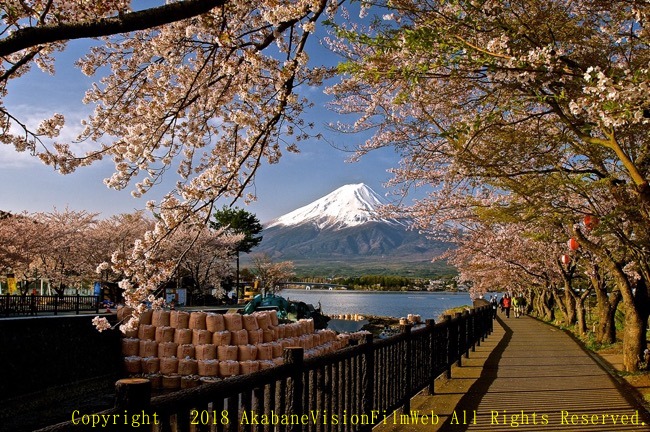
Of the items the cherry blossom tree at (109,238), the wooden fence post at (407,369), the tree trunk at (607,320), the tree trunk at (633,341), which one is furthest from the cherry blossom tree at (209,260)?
the wooden fence post at (407,369)

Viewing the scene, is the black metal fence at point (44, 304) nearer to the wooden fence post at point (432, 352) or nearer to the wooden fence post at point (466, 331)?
the wooden fence post at point (466, 331)

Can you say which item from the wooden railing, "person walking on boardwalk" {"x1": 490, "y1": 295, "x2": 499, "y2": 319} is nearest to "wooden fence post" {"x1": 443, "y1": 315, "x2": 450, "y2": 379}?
the wooden railing

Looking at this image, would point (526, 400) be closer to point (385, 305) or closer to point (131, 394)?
point (131, 394)

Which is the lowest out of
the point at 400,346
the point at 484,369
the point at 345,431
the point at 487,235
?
the point at 484,369

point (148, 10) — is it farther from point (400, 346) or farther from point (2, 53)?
point (400, 346)

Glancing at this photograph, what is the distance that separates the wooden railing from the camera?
8.39 ft

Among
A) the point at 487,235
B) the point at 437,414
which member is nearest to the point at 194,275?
the point at 487,235

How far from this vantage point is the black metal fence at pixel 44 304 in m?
27.3

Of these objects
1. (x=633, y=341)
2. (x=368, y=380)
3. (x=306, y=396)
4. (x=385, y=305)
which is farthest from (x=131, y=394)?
(x=385, y=305)

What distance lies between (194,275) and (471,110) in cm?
4677

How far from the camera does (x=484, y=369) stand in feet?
35.3

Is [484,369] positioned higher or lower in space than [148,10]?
lower

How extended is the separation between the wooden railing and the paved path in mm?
462

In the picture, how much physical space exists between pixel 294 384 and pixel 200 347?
11.1 metres
